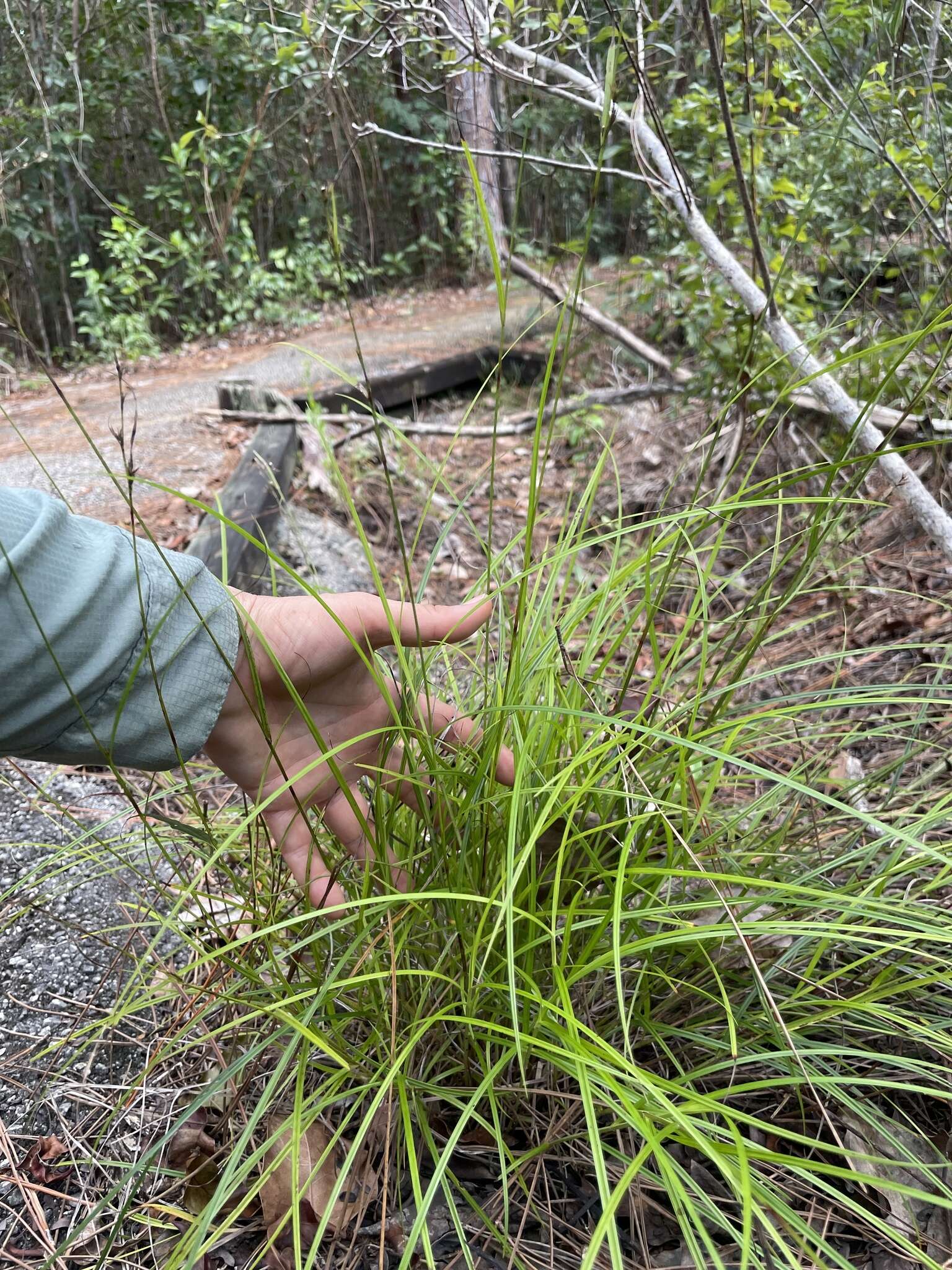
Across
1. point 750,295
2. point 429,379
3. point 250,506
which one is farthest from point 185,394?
point 750,295

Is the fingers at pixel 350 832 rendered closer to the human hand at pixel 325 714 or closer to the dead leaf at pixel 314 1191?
the human hand at pixel 325 714

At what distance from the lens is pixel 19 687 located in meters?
0.95

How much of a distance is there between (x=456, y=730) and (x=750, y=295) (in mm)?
1274

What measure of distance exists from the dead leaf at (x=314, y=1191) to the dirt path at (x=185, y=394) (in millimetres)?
1357

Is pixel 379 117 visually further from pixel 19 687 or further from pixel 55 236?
pixel 19 687

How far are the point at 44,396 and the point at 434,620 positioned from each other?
4803 mm

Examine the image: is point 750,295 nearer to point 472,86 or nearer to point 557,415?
point 472,86

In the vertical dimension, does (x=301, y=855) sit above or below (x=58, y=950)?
above

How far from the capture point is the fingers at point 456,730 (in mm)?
966

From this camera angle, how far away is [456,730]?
41.0 inches

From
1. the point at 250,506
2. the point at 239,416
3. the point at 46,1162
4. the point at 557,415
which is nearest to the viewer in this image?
the point at 46,1162

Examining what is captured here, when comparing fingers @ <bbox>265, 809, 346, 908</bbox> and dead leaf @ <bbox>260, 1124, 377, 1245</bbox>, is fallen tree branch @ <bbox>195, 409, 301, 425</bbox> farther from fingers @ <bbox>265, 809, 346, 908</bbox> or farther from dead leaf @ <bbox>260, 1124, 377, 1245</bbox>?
dead leaf @ <bbox>260, 1124, 377, 1245</bbox>

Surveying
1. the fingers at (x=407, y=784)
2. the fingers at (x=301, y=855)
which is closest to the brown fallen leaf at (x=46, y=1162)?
the fingers at (x=301, y=855)

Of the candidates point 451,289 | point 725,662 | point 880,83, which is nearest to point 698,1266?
point 725,662
